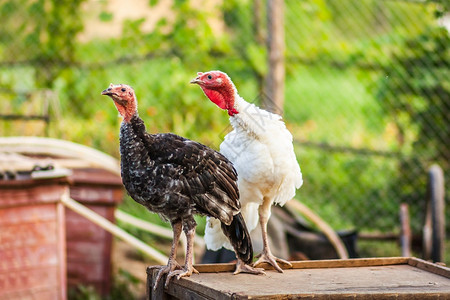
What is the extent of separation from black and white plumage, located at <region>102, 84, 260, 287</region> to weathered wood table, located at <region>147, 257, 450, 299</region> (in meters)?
0.12

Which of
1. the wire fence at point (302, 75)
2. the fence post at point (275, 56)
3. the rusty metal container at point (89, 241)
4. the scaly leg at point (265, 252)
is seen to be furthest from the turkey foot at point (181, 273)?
the wire fence at point (302, 75)

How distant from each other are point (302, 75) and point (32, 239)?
4.10 meters

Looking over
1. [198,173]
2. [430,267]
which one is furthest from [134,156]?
[430,267]

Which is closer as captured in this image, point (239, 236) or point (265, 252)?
point (239, 236)

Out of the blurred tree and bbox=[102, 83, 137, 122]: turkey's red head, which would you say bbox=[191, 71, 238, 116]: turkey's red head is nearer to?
bbox=[102, 83, 137, 122]: turkey's red head

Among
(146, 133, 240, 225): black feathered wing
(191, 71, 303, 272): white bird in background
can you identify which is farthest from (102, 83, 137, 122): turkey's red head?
(191, 71, 303, 272): white bird in background

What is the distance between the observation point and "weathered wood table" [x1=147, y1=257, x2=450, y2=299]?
7.94 ft

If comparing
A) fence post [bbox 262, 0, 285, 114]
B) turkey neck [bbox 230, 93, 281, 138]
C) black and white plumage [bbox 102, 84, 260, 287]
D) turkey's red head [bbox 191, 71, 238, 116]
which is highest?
fence post [bbox 262, 0, 285, 114]

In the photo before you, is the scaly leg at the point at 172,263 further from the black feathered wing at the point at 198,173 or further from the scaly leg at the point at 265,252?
the scaly leg at the point at 265,252

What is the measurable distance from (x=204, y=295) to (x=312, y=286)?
41cm

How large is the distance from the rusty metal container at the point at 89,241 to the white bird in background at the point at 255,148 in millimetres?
2301

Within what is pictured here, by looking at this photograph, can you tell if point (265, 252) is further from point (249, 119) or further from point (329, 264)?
point (249, 119)

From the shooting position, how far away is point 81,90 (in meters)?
7.47

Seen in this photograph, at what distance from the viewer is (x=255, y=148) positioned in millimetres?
2912
